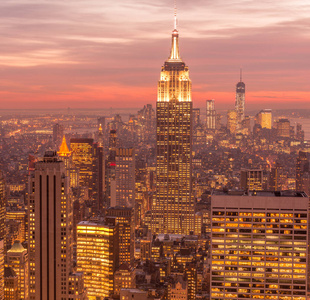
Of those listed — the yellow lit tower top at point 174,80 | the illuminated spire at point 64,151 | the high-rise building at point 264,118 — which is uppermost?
the yellow lit tower top at point 174,80

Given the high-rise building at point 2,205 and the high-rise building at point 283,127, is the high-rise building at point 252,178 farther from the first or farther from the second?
the high-rise building at point 2,205

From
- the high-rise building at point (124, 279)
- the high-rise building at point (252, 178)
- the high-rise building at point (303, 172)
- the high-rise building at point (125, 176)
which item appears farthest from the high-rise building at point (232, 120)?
the high-rise building at point (124, 279)

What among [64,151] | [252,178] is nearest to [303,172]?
[252,178]

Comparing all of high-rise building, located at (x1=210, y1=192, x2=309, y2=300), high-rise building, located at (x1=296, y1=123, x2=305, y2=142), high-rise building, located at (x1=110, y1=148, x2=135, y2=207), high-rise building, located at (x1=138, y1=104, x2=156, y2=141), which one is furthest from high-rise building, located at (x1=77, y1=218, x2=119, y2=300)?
high-rise building, located at (x1=138, y1=104, x2=156, y2=141)

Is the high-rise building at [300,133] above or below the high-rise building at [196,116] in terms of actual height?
below

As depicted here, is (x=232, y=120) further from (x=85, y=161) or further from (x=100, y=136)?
(x=85, y=161)

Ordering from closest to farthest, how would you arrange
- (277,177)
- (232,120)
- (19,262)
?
(19,262)
(277,177)
(232,120)

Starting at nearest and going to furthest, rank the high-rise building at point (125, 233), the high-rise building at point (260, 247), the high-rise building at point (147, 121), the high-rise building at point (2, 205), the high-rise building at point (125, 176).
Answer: the high-rise building at point (260, 247) < the high-rise building at point (125, 233) < the high-rise building at point (2, 205) < the high-rise building at point (125, 176) < the high-rise building at point (147, 121)
